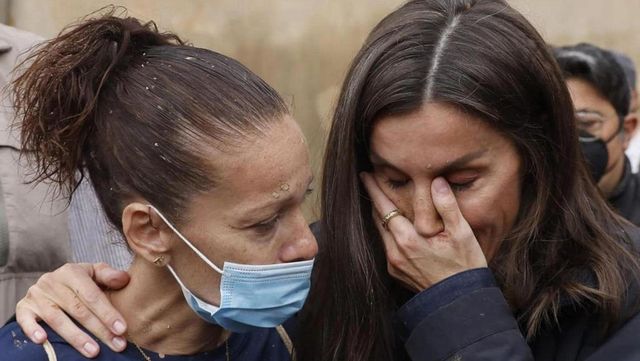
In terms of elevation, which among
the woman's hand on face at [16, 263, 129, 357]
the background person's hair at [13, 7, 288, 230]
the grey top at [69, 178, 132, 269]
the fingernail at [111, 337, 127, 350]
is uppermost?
the background person's hair at [13, 7, 288, 230]

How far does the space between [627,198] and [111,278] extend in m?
2.58

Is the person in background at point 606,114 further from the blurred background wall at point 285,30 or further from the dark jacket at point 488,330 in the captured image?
the dark jacket at point 488,330

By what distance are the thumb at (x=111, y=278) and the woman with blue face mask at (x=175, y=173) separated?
0.7 inches

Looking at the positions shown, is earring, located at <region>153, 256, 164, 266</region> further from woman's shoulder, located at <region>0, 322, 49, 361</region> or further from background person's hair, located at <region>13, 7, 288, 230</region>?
woman's shoulder, located at <region>0, 322, 49, 361</region>

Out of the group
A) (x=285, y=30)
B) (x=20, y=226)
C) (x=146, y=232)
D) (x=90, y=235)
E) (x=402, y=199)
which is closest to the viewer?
(x=146, y=232)

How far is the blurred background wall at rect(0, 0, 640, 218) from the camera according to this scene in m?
5.12

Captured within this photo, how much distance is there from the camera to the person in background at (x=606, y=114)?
4.27 m

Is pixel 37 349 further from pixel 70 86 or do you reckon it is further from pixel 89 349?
pixel 70 86

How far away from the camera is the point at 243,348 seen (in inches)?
99.7

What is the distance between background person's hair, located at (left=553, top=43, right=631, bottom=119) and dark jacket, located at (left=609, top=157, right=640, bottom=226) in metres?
0.27

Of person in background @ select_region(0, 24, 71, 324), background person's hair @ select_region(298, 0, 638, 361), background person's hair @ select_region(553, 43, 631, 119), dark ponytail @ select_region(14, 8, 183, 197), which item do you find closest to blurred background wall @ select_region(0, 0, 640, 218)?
background person's hair @ select_region(553, 43, 631, 119)

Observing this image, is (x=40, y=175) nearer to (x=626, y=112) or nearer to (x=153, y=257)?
(x=153, y=257)

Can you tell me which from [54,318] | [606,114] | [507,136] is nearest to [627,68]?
[606,114]

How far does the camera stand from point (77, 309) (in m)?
2.31
